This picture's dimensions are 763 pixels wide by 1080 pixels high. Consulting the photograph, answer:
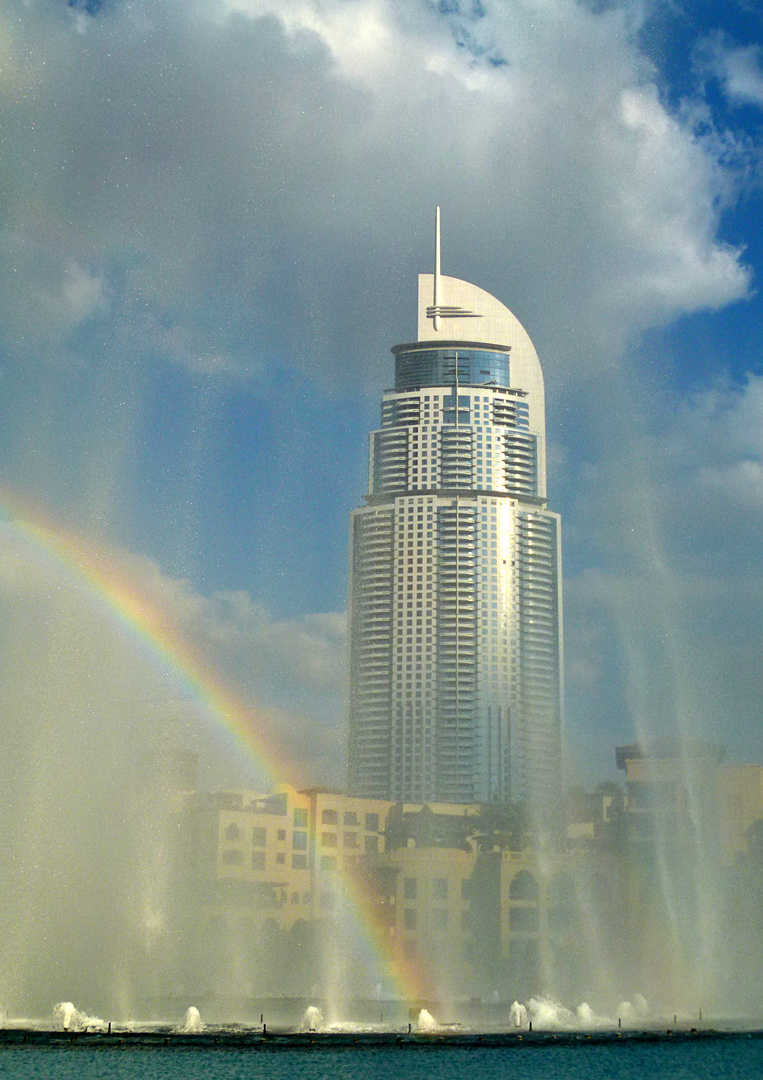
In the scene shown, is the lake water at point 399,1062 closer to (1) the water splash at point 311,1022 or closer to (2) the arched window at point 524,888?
(1) the water splash at point 311,1022

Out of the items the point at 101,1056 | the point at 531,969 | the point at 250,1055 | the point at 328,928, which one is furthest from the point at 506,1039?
the point at 328,928

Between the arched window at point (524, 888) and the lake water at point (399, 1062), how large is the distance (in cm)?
8189

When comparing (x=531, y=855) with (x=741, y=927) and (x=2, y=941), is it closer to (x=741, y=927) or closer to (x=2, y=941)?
(x=741, y=927)

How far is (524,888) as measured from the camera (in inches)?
6565

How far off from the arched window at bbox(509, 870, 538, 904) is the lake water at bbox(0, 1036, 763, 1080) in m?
81.9

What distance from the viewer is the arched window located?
16588cm

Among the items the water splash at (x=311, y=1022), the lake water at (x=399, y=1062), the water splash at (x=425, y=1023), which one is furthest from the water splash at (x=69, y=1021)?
the water splash at (x=425, y=1023)

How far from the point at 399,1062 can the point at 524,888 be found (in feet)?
308

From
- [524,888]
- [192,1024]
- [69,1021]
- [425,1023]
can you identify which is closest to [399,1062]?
[425,1023]

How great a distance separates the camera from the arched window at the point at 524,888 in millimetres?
165875

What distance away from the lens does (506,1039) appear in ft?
273

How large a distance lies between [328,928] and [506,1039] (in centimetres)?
8251

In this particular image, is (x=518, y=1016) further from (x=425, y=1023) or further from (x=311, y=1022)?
(x=311, y=1022)

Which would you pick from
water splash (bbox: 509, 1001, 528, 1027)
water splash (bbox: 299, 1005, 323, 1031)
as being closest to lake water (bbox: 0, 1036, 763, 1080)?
water splash (bbox: 299, 1005, 323, 1031)
